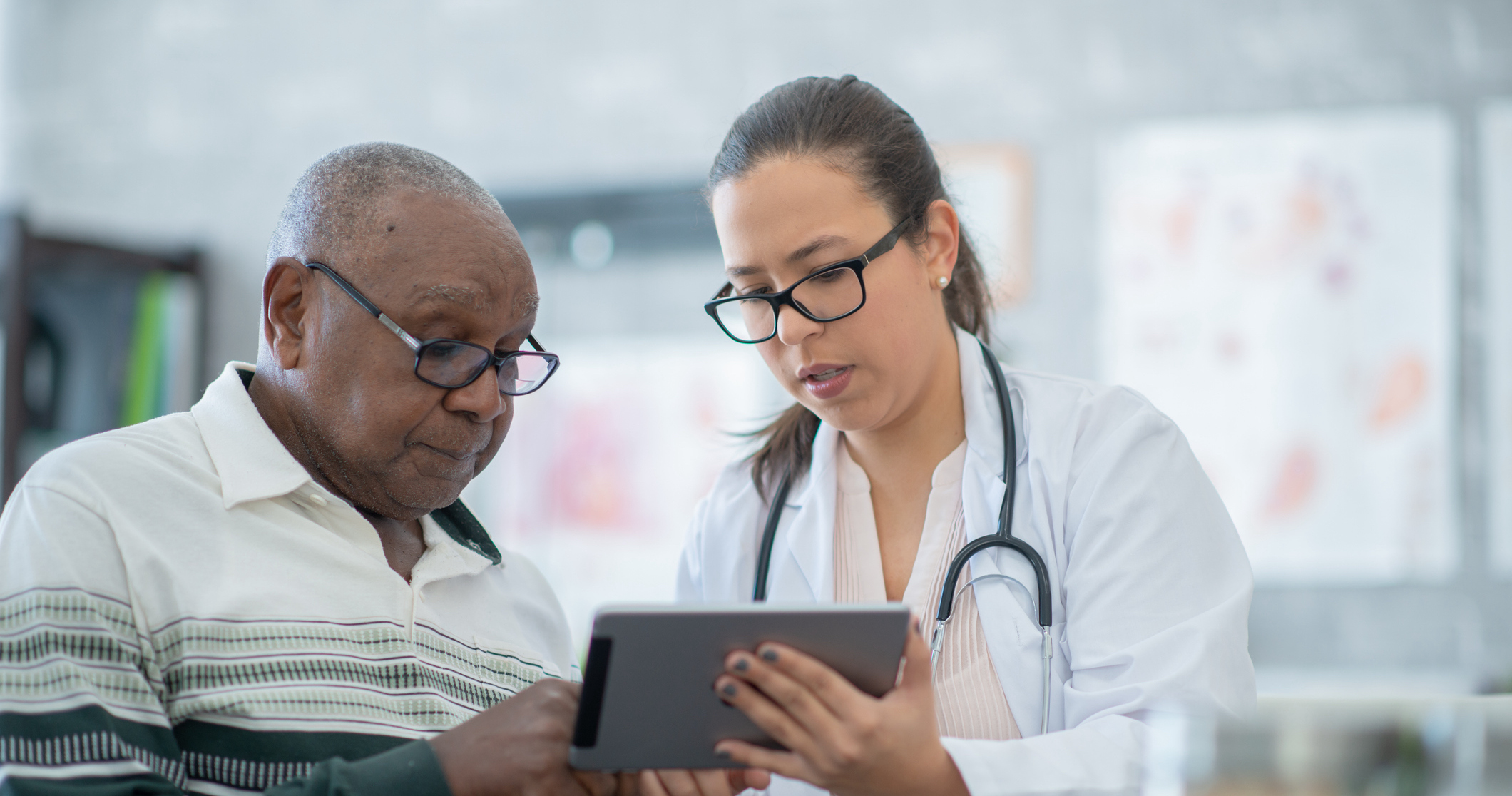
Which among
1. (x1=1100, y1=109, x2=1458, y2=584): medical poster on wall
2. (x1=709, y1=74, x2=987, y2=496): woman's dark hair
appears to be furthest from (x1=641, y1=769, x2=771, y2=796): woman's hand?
(x1=1100, y1=109, x2=1458, y2=584): medical poster on wall

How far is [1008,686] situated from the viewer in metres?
1.45

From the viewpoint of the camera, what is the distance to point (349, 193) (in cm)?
127

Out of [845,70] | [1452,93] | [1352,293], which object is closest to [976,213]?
[845,70]

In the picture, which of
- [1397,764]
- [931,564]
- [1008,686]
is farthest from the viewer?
[931,564]

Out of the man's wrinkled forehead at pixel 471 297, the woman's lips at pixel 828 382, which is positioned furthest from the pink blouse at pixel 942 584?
the man's wrinkled forehead at pixel 471 297

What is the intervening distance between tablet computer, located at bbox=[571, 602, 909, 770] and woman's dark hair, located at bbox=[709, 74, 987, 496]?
690 mm

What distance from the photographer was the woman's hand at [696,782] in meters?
1.30

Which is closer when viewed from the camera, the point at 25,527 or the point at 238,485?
the point at 25,527

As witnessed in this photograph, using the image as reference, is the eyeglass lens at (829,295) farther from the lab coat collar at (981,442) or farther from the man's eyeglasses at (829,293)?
the lab coat collar at (981,442)

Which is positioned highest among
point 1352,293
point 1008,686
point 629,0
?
point 629,0

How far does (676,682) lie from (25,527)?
0.60 metres

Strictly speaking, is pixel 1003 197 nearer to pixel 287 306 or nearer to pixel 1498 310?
pixel 1498 310

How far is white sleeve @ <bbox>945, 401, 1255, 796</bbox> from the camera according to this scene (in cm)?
125

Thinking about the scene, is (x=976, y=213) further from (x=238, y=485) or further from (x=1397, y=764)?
(x=1397, y=764)
